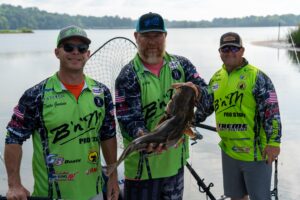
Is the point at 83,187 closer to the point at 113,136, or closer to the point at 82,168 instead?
the point at 82,168

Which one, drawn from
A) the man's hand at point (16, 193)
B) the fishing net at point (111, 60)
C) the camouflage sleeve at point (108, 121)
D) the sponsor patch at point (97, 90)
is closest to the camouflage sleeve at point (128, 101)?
the camouflage sleeve at point (108, 121)

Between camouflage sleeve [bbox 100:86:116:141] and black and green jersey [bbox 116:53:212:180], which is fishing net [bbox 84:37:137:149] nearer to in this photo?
black and green jersey [bbox 116:53:212:180]

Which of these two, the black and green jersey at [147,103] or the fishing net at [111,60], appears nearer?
the black and green jersey at [147,103]

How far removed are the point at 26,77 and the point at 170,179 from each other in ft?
64.1

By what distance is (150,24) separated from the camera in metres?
3.71

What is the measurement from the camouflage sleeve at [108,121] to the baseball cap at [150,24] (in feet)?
2.12

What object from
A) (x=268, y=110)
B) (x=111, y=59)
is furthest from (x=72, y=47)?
(x=268, y=110)

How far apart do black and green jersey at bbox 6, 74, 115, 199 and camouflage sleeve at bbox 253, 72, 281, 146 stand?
6.48 feet

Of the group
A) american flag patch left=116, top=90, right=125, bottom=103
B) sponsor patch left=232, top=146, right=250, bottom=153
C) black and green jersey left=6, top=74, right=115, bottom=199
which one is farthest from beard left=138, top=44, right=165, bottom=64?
sponsor patch left=232, top=146, right=250, bottom=153

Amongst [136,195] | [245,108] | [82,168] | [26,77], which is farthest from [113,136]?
[26,77]

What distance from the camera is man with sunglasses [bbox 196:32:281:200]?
187 inches

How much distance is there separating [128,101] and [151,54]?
0.49 meters

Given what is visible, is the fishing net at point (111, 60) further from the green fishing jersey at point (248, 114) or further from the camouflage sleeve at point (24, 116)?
the camouflage sleeve at point (24, 116)

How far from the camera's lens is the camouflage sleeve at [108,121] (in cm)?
370
